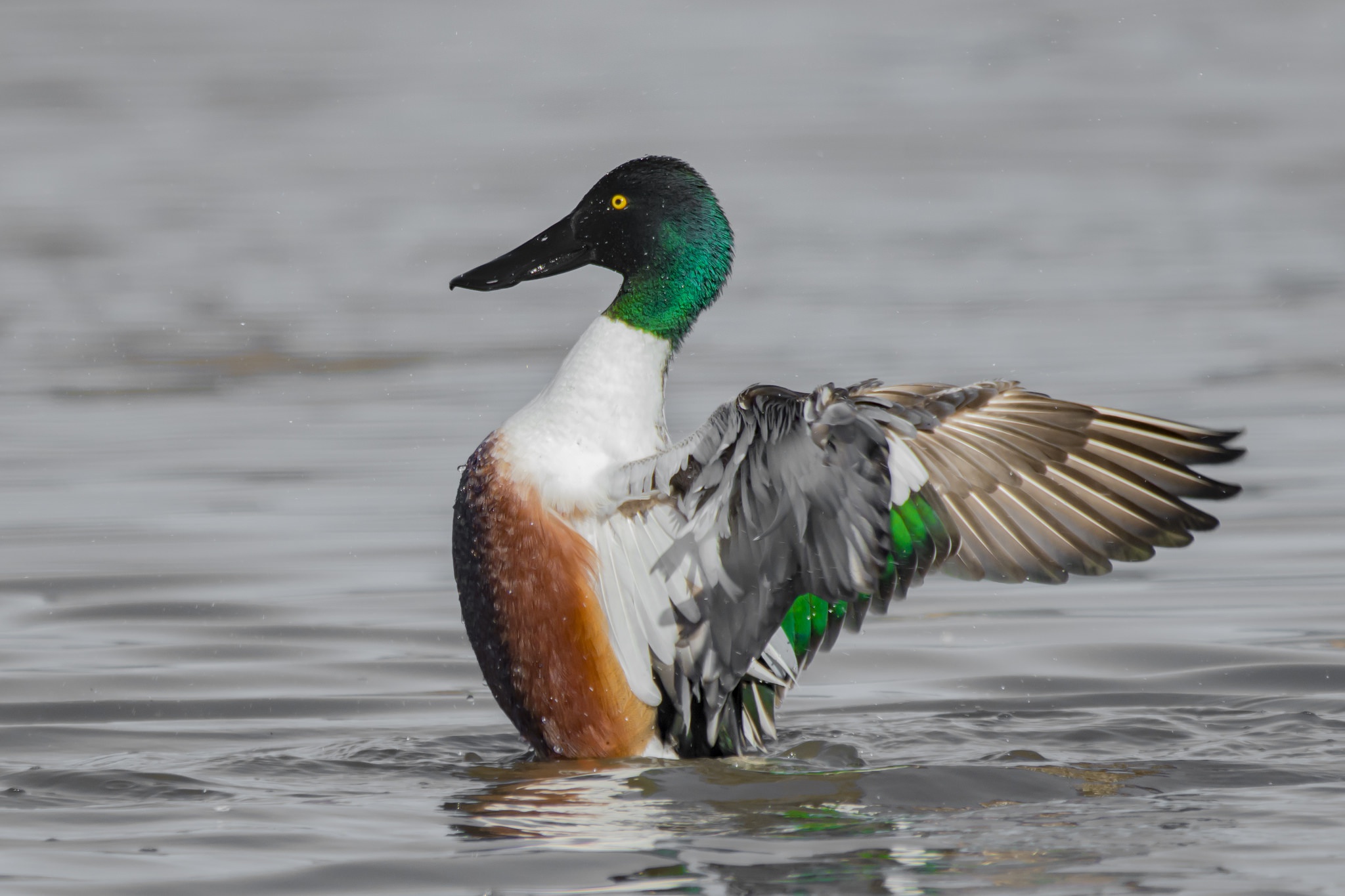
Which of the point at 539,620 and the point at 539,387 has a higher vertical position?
the point at 539,387

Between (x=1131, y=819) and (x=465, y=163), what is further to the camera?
(x=465, y=163)

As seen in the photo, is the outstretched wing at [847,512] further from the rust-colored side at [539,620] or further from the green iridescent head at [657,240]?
the green iridescent head at [657,240]

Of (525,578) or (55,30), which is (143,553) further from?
(55,30)

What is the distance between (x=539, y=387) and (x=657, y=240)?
4.46 metres

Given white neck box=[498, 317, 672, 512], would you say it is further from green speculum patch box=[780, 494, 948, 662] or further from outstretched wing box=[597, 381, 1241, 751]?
green speculum patch box=[780, 494, 948, 662]

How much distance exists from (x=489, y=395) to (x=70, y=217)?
5.91 metres

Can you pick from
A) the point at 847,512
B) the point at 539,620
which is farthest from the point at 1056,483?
the point at 539,620

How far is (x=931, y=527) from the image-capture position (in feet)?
16.1

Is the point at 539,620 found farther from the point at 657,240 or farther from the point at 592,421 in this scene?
the point at 657,240

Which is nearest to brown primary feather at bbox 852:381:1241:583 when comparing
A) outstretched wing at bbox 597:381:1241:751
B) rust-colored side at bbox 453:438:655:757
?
outstretched wing at bbox 597:381:1241:751

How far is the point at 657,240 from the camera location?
524 centimetres

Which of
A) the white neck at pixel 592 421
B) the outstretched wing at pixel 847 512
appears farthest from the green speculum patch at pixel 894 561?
the white neck at pixel 592 421

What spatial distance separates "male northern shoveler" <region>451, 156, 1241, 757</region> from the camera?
453cm

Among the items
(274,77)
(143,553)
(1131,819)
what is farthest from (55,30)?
(1131,819)
